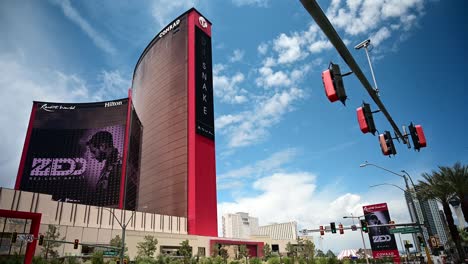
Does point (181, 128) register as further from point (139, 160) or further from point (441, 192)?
point (441, 192)

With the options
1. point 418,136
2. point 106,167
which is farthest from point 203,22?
point 418,136

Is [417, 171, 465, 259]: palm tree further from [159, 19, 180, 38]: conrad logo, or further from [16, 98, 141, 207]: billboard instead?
[16, 98, 141, 207]: billboard

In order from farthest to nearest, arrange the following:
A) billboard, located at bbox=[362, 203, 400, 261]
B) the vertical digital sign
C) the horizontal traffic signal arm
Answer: the vertical digital sign < billboard, located at bbox=[362, 203, 400, 261] < the horizontal traffic signal arm

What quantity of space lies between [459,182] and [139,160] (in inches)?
3540

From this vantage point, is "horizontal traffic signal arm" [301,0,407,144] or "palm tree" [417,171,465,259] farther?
"palm tree" [417,171,465,259]

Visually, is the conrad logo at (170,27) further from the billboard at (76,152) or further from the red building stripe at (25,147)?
the red building stripe at (25,147)

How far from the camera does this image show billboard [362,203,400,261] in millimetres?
51438

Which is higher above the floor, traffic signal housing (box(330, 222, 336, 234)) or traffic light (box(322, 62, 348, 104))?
traffic light (box(322, 62, 348, 104))

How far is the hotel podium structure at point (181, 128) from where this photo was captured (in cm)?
6850

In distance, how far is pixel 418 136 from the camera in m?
12.7

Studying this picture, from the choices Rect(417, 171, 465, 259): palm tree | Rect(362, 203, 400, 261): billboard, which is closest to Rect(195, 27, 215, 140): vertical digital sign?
Rect(362, 203, 400, 261): billboard

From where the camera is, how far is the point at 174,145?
74938 millimetres

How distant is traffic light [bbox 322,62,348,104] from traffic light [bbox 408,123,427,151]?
7.24 meters

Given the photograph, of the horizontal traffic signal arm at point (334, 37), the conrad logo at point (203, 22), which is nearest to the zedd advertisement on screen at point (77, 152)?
the conrad logo at point (203, 22)
